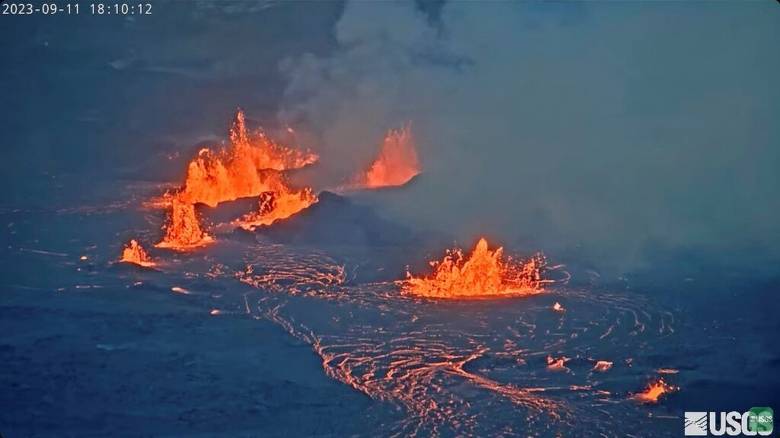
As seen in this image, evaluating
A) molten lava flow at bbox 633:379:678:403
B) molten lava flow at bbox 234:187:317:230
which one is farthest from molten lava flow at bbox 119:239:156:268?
molten lava flow at bbox 633:379:678:403

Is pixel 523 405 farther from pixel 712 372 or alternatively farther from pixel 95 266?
pixel 95 266

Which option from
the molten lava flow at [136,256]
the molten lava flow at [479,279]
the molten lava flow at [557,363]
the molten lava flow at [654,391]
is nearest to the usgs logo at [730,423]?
the molten lava flow at [654,391]

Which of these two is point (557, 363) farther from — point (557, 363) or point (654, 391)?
point (654, 391)

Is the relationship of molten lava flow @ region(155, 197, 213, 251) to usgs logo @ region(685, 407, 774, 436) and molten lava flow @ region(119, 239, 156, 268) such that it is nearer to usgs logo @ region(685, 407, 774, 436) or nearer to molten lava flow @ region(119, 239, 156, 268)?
molten lava flow @ region(119, 239, 156, 268)

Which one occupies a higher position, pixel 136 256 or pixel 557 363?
pixel 136 256

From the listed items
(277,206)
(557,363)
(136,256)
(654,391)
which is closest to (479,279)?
(557,363)

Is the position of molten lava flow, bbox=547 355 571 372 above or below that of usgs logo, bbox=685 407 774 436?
above

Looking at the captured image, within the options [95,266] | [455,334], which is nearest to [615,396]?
[455,334]
